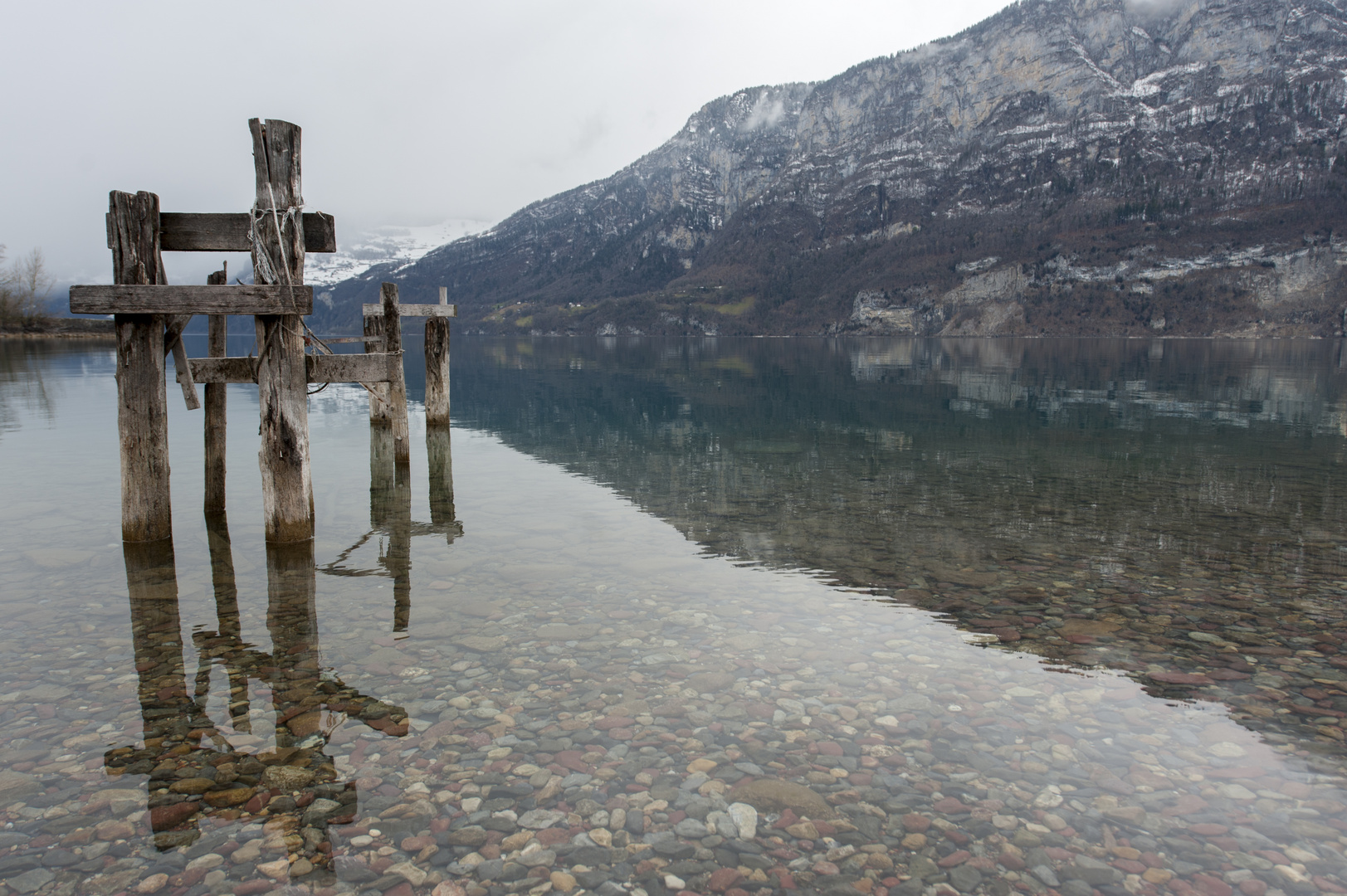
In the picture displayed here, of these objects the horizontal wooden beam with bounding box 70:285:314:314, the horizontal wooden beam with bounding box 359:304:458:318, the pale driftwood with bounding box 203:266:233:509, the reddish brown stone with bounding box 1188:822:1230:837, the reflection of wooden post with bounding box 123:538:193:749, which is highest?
the horizontal wooden beam with bounding box 359:304:458:318

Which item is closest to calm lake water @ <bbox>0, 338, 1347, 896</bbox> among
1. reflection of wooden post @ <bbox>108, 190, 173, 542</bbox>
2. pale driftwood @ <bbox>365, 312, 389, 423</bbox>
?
reflection of wooden post @ <bbox>108, 190, 173, 542</bbox>

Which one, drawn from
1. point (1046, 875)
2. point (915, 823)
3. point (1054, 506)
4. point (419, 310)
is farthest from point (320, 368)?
point (1054, 506)

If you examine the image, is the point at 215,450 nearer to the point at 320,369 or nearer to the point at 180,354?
the point at 180,354

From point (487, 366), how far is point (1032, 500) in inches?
2548

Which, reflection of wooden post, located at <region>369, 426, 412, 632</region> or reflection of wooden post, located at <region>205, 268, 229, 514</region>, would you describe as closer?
reflection of wooden post, located at <region>369, 426, 412, 632</region>

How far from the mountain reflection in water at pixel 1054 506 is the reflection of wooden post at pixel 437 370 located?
2.69 meters

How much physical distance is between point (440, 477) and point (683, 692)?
45.9ft

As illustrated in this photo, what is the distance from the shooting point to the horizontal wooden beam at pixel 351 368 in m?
11.8

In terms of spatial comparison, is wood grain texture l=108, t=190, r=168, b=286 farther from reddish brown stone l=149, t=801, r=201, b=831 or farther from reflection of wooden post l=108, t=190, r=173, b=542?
reddish brown stone l=149, t=801, r=201, b=831

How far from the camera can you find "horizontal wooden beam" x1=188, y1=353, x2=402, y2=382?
11.8 meters

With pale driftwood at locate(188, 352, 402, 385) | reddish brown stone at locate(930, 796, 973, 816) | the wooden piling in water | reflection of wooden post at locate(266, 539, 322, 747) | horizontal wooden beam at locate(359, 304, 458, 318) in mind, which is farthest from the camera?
the wooden piling in water

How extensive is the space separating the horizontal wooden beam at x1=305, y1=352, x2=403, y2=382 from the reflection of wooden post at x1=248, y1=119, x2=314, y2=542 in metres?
0.63

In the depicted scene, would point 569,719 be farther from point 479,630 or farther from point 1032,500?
point 1032,500

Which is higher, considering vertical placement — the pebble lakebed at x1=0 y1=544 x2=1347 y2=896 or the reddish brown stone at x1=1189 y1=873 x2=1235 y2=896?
the pebble lakebed at x1=0 y1=544 x2=1347 y2=896
